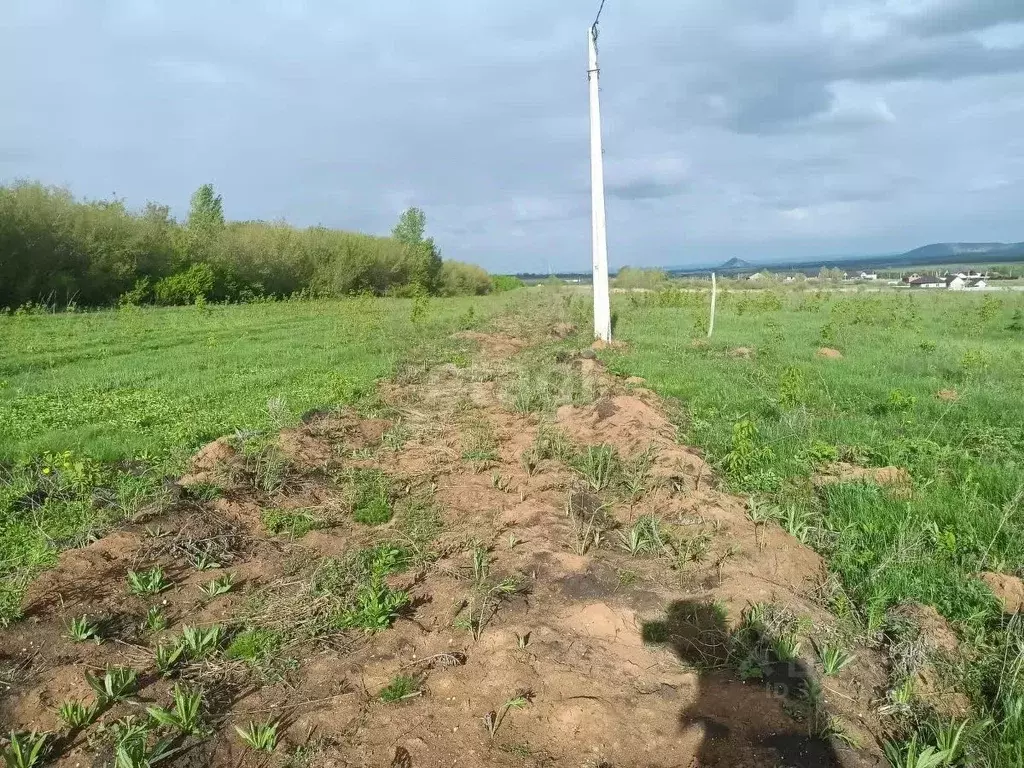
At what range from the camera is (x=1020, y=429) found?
6738 mm

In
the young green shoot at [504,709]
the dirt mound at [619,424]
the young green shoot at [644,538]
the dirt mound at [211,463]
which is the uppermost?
the dirt mound at [211,463]


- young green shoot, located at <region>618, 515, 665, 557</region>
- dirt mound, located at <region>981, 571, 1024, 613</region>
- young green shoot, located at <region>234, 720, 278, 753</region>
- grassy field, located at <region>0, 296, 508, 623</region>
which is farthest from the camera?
grassy field, located at <region>0, 296, 508, 623</region>

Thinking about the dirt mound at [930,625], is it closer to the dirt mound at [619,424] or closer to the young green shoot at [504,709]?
the young green shoot at [504,709]

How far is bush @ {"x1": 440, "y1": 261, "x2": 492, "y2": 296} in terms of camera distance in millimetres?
60469

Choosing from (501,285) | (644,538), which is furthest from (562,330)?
(501,285)

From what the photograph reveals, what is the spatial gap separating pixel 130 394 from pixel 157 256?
2330cm

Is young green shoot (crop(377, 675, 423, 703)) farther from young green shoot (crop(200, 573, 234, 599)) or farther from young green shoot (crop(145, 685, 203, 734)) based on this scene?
young green shoot (crop(200, 573, 234, 599))

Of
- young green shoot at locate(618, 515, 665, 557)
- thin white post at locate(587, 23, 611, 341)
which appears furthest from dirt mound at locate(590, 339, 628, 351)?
young green shoot at locate(618, 515, 665, 557)

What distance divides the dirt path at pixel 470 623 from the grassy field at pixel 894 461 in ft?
1.28

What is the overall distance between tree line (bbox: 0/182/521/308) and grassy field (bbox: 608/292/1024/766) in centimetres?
1470

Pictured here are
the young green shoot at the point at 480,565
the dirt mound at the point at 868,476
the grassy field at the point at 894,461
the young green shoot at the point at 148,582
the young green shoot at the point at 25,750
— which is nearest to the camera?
the young green shoot at the point at 25,750

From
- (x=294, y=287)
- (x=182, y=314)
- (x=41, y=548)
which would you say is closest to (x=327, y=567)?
(x=41, y=548)

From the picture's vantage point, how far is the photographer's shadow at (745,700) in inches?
106

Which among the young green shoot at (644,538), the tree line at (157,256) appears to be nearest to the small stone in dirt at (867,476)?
the young green shoot at (644,538)
